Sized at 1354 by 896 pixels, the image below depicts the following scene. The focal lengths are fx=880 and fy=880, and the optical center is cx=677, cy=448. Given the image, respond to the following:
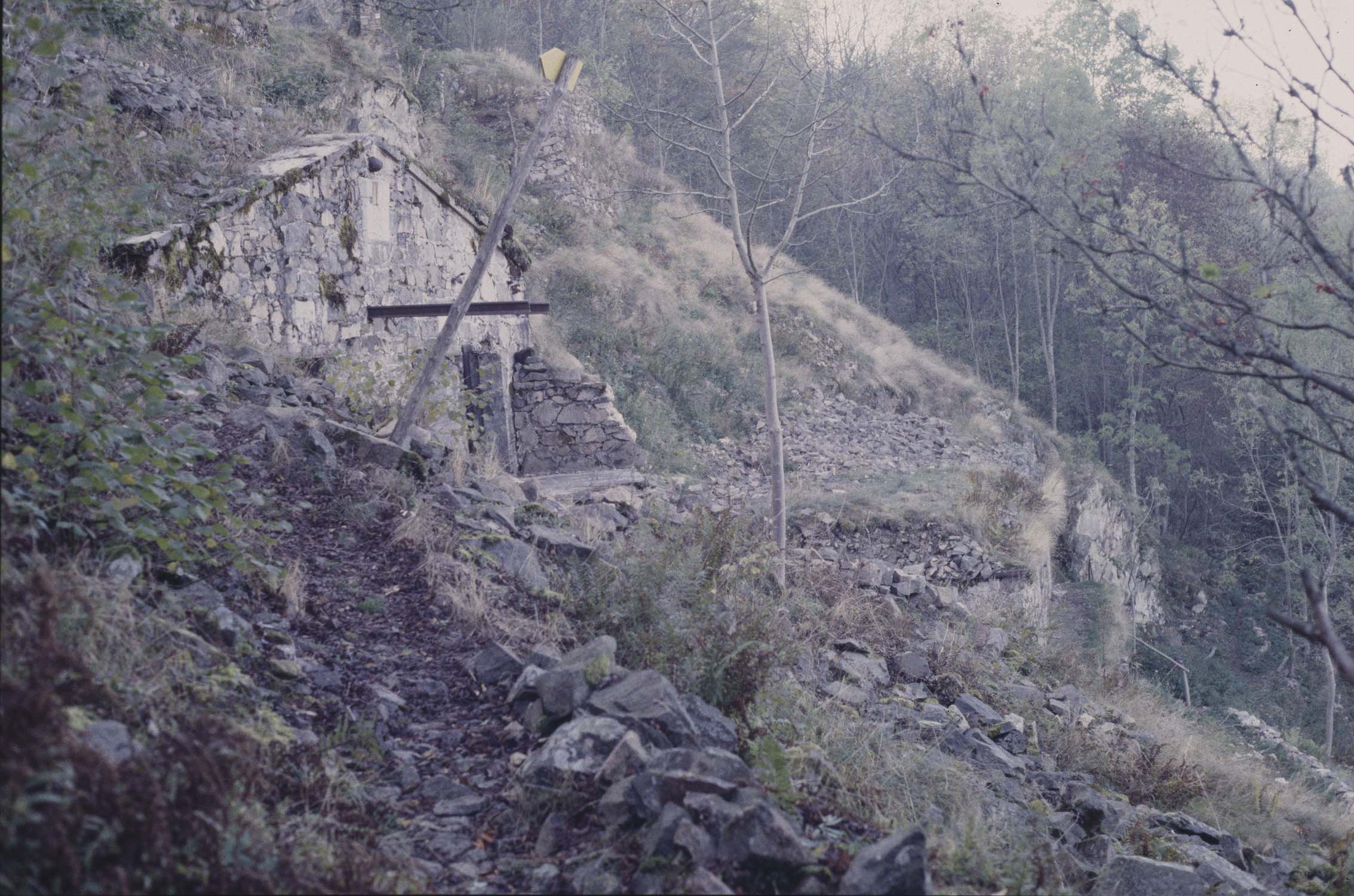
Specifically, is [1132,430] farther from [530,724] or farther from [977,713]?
[530,724]

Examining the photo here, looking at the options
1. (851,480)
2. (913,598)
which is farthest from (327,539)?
(851,480)

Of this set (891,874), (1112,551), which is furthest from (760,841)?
(1112,551)

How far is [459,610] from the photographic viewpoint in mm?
4621

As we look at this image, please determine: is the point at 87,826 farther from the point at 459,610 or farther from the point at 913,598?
the point at 913,598

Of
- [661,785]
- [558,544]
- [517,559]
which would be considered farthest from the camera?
[558,544]

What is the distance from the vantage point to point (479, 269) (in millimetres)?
6668

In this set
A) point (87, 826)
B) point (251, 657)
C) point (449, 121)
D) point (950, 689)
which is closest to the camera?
point (87, 826)

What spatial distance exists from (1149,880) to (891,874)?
226cm

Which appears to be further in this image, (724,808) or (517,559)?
(517,559)

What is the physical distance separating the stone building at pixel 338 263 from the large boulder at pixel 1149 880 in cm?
587

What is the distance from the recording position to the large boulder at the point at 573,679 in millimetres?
3670

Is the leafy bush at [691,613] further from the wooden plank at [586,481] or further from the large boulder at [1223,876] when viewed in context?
the wooden plank at [586,481]

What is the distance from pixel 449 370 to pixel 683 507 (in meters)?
3.08

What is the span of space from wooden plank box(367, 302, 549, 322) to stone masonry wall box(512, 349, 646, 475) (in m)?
3.36
